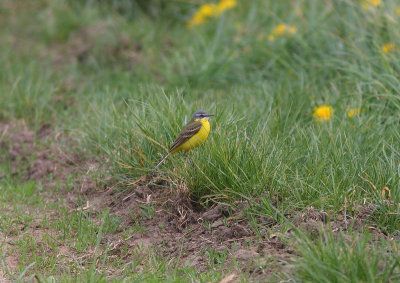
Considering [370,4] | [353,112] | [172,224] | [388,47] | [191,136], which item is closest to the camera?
[172,224]

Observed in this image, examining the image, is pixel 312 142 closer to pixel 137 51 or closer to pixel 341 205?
pixel 341 205

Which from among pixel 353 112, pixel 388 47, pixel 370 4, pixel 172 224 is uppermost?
pixel 370 4

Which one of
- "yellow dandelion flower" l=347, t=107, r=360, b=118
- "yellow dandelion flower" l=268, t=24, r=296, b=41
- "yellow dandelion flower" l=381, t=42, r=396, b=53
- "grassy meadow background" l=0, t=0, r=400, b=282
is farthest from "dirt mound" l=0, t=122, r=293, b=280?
"yellow dandelion flower" l=268, t=24, r=296, b=41

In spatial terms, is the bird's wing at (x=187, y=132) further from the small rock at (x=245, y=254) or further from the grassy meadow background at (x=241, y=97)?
the small rock at (x=245, y=254)

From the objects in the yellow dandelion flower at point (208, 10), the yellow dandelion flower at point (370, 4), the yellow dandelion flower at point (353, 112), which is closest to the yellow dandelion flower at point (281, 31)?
the yellow dandelion flower at point (370, 4)

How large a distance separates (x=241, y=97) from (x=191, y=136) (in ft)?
5.97

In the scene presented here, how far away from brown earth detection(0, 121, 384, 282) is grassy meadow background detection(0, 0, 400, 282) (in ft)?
0.37

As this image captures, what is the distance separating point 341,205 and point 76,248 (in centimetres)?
210

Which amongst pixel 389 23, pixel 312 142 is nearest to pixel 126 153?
pixel 312 142

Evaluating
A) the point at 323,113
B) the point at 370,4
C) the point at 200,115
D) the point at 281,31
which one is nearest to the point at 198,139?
the point at 200,115

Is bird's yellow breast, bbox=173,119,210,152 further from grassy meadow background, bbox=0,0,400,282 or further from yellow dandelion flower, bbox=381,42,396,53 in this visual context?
yellow dandelion flower, bbox=381,42,396,53

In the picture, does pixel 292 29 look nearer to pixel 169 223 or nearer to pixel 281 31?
pixel 281 31

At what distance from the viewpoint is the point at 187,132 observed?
192 inches

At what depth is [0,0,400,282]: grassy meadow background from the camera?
171 inches
